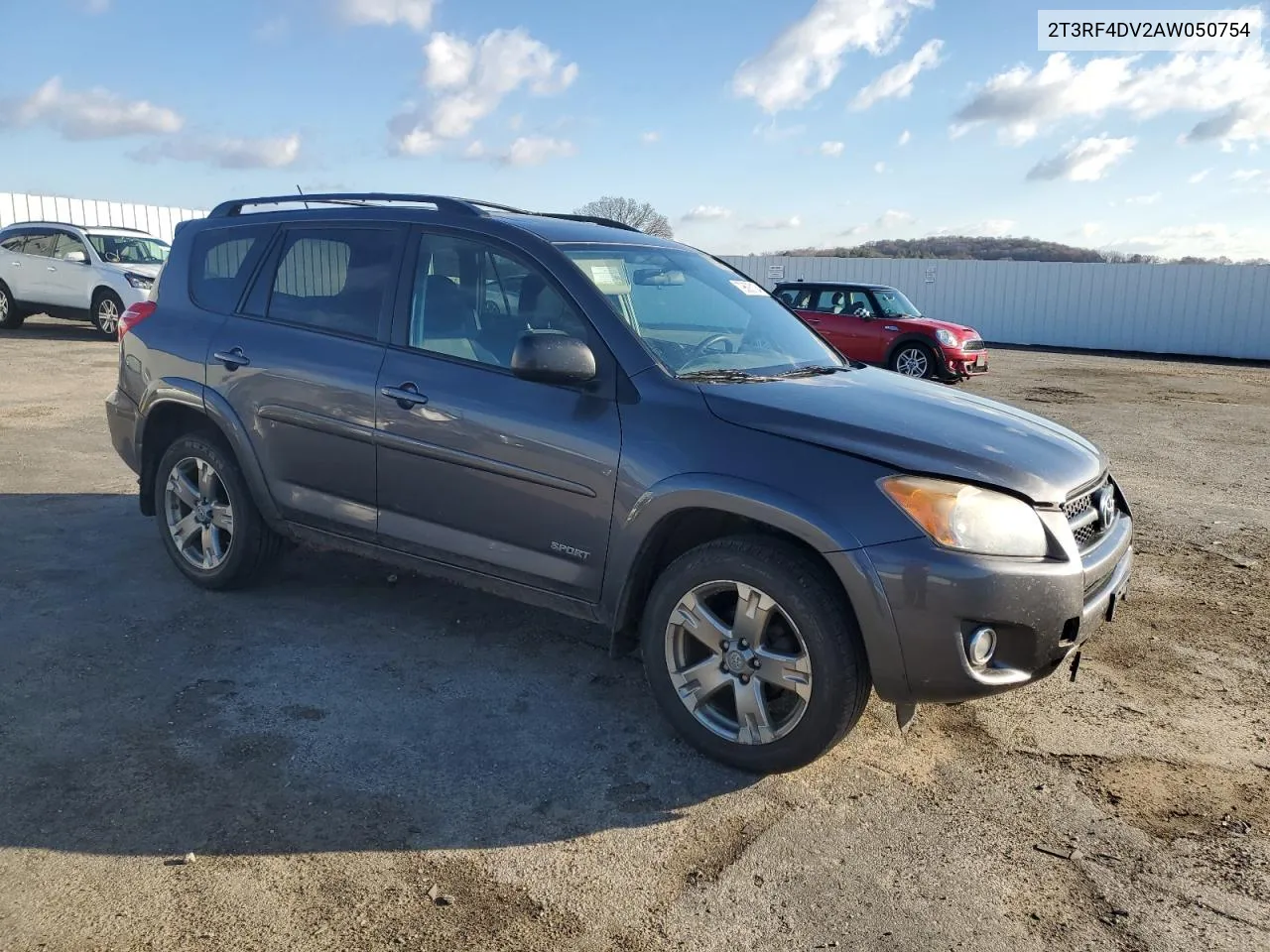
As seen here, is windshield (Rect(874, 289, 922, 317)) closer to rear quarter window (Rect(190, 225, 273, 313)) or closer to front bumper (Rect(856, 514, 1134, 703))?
rear quarter window (Rect(190, 225, 273, 313))

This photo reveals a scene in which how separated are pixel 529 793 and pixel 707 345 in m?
1.82

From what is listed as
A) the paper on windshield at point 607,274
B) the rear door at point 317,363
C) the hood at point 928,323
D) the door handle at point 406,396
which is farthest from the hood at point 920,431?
the hood at point 928,323

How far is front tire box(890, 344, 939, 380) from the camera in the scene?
1511 centimetres

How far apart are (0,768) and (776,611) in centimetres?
257

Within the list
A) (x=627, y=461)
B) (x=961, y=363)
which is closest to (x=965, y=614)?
(x=627, y=461)

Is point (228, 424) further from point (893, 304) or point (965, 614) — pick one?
point (893, 304)

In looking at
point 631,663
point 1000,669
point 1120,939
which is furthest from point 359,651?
point 1120,939

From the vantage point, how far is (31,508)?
20.6ft

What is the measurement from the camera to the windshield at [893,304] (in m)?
15.7

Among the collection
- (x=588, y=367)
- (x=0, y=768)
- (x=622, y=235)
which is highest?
(x=622, y=235)

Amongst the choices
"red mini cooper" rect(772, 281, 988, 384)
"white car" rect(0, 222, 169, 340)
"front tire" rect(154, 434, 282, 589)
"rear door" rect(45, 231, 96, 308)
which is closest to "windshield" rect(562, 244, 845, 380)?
"front tire" rect(154, 434, 282, 589)

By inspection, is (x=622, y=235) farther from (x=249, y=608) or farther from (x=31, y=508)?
(x=31, y=508)

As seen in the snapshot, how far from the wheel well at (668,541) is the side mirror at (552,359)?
0.61 metres

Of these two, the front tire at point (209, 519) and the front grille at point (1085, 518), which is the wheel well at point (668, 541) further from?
the front tire at point (209, 519)
